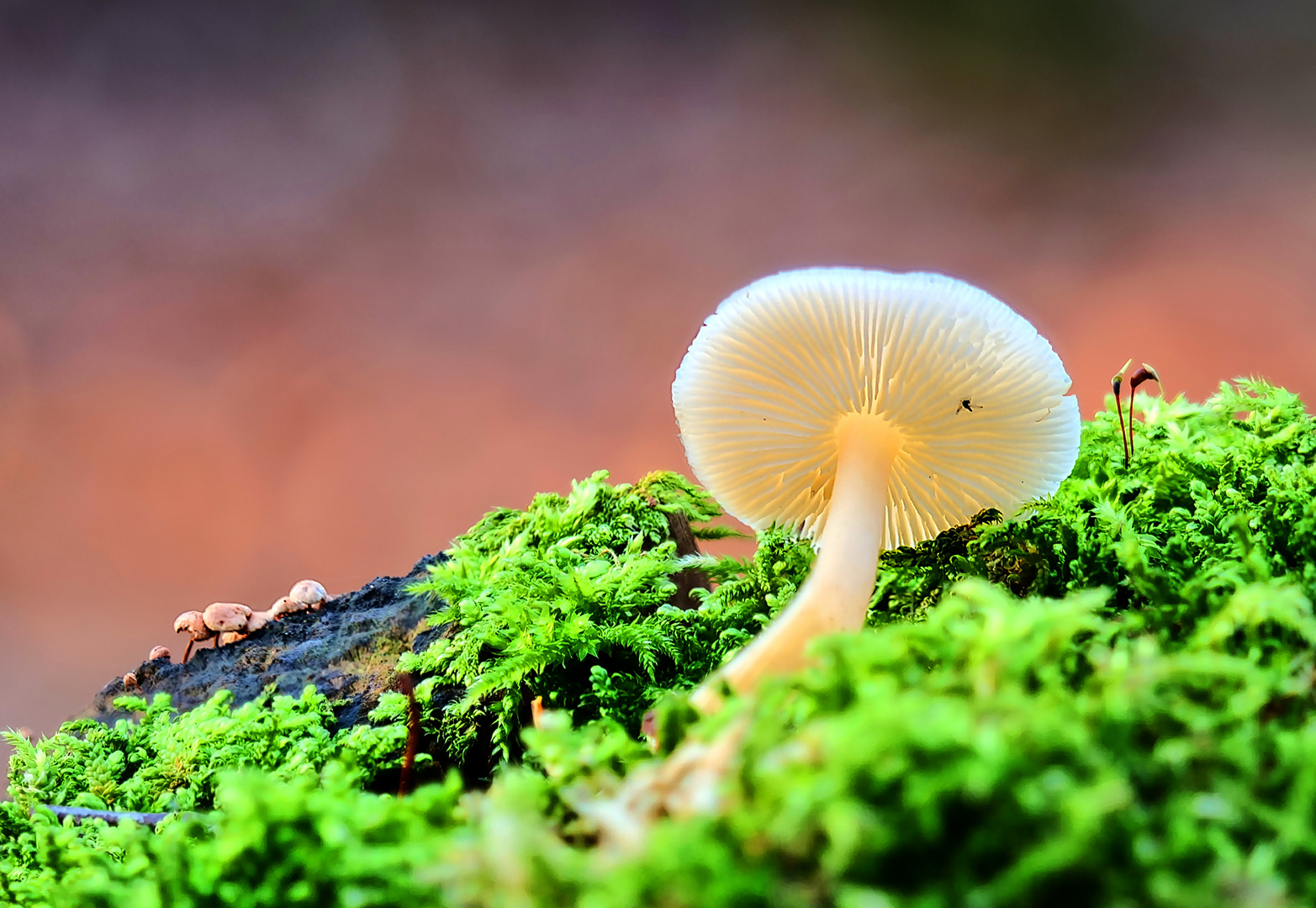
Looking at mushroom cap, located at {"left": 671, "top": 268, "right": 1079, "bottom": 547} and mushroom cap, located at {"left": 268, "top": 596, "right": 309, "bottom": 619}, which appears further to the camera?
mushroom cap, located at {"left": 268, "top": 596, "right": 309, "bottom": 619}

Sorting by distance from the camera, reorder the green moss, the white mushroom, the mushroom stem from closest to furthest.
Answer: the mushroom stem, the white mushroom, the green moss

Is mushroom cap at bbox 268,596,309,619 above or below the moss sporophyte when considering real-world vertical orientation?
above

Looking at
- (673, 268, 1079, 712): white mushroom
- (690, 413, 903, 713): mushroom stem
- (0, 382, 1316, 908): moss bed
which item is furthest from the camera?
(673, 268, 1079, 712): white mushroom

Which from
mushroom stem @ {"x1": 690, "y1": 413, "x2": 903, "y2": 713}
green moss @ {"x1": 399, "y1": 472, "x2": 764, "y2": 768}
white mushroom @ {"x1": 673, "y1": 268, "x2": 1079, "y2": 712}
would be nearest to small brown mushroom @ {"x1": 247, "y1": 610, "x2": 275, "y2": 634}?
green moss @ {"x1": 399, "y1": 472, "x2": 764, "y2": 768}

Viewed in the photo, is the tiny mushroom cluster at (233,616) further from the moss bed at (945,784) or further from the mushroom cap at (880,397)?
the mushroom cap at (880,397)

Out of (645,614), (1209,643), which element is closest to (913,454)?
(645,614)

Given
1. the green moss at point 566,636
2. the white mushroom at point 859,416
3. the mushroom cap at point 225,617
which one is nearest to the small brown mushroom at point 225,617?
the mushroom cap at point 225,617

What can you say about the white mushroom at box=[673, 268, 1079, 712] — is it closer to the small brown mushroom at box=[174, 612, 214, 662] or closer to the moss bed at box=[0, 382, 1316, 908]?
the moss bed at box=[0, 382, 1316, 908]

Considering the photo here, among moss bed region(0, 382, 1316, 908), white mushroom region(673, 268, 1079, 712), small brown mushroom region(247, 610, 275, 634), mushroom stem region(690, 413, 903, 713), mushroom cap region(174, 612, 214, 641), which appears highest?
mushroom cap region(174, 612, 214, 641)
